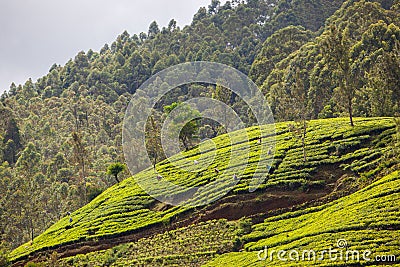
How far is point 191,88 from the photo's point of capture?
12406cm

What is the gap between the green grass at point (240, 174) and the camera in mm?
42844

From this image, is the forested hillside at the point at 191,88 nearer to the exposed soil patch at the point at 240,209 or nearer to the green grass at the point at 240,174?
the green grass at the point at 240,174

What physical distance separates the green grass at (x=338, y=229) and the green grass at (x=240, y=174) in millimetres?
5366

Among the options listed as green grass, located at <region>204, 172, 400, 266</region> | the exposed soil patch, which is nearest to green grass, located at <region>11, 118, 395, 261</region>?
the exposed soil patch

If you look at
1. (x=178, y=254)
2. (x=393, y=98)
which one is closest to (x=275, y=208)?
(x=178, y=254)

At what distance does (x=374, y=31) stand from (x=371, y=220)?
160 feet

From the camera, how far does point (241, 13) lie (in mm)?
163250

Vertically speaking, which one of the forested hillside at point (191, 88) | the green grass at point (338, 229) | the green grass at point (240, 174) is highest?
the forested hillside at point (191, 88)

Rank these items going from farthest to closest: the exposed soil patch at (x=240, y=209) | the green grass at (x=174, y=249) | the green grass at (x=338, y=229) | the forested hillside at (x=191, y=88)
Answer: the forested hillside at (x=191, y=88), the exposed soil patch at (x=240, y=209), the green grass at (x=174, y=249), the green grass at (x=338, y=229)

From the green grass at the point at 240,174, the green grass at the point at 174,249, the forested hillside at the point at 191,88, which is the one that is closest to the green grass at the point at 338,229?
the green grass at the point at 174,249

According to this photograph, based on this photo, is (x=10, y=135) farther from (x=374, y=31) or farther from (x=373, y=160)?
(x=373, y=160)

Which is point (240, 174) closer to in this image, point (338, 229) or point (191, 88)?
point (338, 229)

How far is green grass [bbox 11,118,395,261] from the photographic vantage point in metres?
42.8

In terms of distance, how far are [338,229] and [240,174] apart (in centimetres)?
1895
